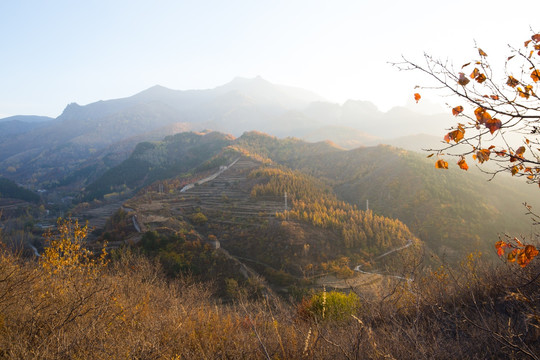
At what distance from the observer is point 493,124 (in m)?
2.53

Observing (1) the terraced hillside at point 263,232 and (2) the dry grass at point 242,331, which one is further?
(1) the terraced hillside at point 263,232

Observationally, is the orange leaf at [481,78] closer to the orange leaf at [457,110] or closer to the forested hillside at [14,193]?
the orange leaf at [457,110]

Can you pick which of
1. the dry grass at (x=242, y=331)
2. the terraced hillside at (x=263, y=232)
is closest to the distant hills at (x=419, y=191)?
the terraced hillside at (x=263, y=232)

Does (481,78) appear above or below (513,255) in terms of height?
above

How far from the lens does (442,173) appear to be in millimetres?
44938

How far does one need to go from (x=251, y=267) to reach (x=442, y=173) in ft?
117

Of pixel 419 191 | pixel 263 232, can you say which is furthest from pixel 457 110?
pixel 419 191

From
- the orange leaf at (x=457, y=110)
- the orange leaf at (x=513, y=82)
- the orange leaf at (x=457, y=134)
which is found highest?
the orange leaf at (x=513, y=82)

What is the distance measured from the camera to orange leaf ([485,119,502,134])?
2500 millimetres

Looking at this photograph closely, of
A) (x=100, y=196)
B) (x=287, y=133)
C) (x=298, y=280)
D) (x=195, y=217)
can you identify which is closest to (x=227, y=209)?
(x=195, y=217)

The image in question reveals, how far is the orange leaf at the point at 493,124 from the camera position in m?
2.50

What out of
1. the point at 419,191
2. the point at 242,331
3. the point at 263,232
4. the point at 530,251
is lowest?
the point at 263,232

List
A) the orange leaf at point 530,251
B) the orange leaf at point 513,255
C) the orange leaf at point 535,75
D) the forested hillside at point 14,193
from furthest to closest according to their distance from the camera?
the forested hillside at point 14,193
the orange leaf at point 535,75
the orange leaf at point 513,255
the orange leaf at point 530,251

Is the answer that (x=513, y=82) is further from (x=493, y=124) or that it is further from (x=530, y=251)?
(x=530, y=251)
